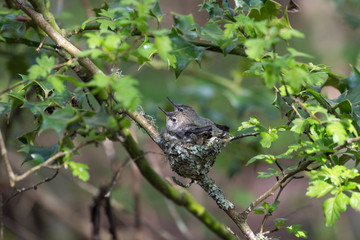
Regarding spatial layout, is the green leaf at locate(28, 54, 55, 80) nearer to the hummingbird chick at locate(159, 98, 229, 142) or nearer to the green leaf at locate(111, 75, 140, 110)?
the green leaf at locate(111, 75, 140, 110)

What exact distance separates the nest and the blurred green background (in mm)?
833

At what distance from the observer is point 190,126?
302cm

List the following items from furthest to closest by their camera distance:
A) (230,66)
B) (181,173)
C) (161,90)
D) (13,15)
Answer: (230,66) < (161,90) < (13,15) < (181,173)

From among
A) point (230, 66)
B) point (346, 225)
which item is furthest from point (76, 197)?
point (346, 225)

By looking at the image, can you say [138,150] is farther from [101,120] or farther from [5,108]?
[101,120]

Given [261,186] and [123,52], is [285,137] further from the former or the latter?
[261,186]

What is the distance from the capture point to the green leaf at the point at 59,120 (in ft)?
4.84

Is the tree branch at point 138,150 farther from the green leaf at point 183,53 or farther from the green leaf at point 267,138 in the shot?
the green leaf at point 267,138

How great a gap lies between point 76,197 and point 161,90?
2.35 meters

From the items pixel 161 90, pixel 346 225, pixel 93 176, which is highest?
pixel 161 90

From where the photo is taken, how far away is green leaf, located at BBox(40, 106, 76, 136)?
1476 millimetres

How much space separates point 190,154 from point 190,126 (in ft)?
2.42

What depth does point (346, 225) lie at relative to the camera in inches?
220

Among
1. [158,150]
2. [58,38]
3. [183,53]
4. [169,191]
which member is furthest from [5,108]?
[158,150]
